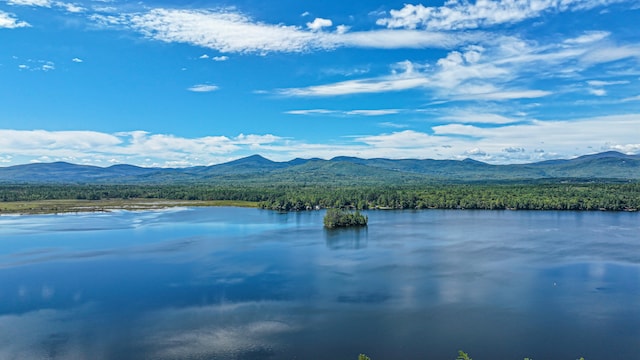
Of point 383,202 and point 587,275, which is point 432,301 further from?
point 383,202

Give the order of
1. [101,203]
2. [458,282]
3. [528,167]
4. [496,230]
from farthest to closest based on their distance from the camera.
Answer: [528,167] < [101,203] < [496,230] < [458,282]

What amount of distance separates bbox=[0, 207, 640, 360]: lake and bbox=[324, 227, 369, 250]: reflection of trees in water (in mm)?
169

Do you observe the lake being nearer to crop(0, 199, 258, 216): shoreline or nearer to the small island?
the small island

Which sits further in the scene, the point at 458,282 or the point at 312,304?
the point at 458,282

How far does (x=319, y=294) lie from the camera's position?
21.9 meters

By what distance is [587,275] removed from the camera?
25141mm

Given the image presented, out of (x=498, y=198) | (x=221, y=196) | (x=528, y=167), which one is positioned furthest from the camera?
(x=528, y=167)

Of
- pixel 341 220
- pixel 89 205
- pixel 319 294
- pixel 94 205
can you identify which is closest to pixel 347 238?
pixel 341 220

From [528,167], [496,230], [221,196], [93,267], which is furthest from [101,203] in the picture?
[528,167]

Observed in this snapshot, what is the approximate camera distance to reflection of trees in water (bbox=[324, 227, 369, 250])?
34.2m

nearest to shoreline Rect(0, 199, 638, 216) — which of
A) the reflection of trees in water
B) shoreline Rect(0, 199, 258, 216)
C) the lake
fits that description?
shoreline Rect(0, 199, 258, 216)

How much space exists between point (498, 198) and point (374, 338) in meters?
51.4

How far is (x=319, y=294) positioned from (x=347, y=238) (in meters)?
15.9

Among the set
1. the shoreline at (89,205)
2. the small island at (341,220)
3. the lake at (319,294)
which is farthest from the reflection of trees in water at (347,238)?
the shoreline at (89,205)
